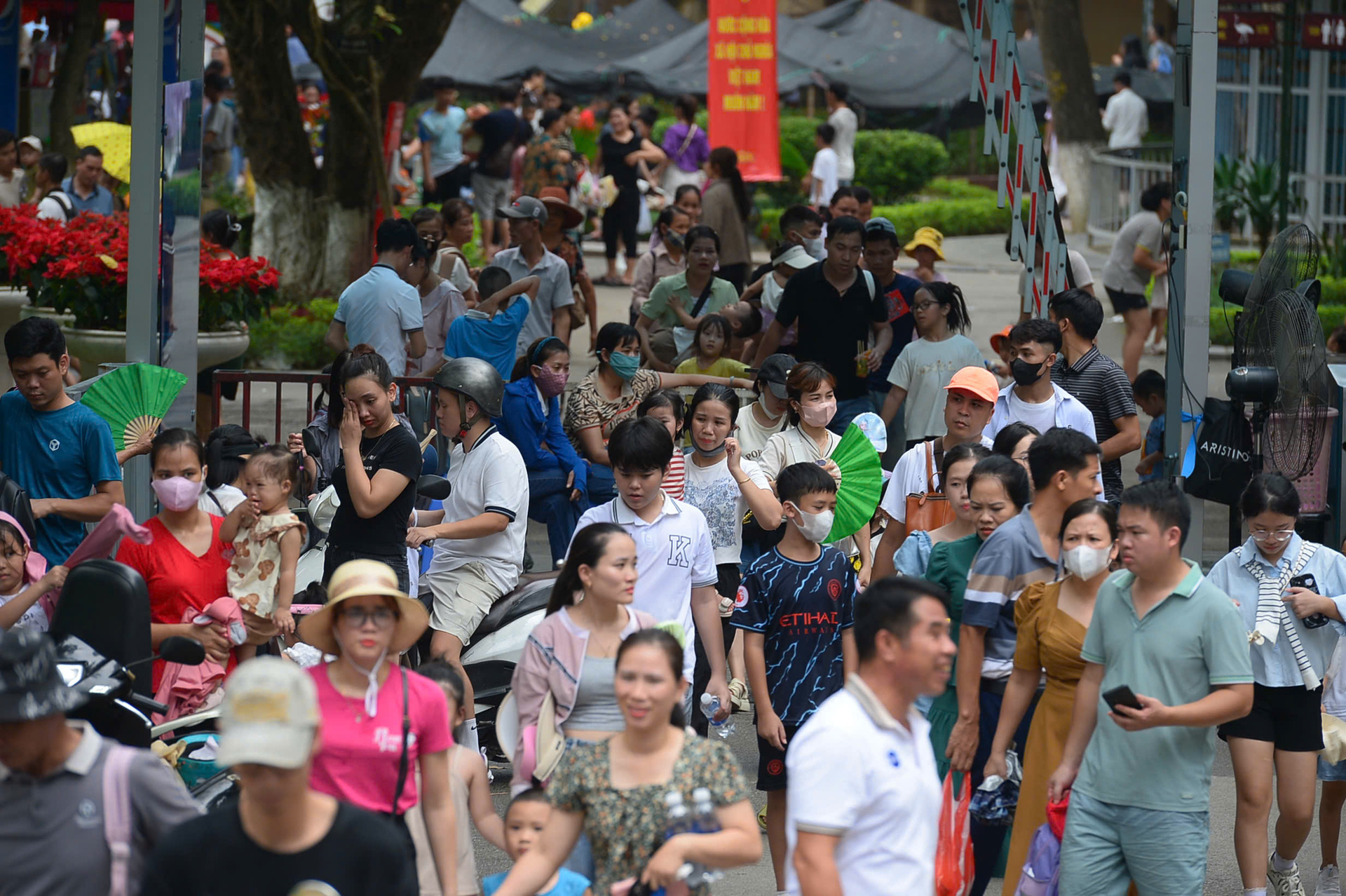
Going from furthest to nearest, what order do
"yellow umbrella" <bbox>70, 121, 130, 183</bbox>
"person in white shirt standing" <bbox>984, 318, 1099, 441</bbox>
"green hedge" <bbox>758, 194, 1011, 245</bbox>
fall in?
1. "green hedge" <bbox>758, 194, 1011, 245</bbox>
2. "yellow umbrella" <bbox>70, 121, 130, 183</bbox>
3. "person in white shirt standing" <bbox>984, 318, 1099, 441</bbox>

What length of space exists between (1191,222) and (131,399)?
5000 millimetres

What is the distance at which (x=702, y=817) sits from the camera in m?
4.05

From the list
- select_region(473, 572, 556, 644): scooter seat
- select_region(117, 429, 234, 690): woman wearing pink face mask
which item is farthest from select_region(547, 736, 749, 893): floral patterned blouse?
select_region(473, 572, 556, 644): scooter seat

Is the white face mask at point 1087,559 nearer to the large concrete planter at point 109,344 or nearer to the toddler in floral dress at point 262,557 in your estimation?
the toddler in floral dress at point 262,557

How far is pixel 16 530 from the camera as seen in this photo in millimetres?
5828

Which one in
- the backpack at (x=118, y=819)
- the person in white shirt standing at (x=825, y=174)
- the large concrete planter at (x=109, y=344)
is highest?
the person in white shirt standing at (x=825, y=174)

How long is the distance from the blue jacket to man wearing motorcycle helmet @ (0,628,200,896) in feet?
15.6

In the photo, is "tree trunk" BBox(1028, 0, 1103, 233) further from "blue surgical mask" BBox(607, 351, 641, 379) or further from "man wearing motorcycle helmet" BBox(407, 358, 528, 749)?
"man wearing motorcycle helmet" BBox(407, 358, 528, 749)

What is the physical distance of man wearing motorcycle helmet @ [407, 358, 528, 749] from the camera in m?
6.60

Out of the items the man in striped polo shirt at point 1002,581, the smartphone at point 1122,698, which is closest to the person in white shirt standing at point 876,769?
the smartphone at point 1122,698

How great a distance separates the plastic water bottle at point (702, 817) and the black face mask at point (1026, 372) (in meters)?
3.89

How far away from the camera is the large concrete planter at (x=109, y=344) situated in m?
9.62

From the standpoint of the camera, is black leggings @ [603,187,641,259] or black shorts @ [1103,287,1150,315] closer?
black shorts @ [1103,287,1150,315]

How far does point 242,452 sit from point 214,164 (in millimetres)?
19628
